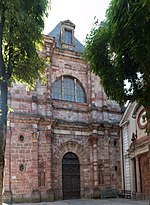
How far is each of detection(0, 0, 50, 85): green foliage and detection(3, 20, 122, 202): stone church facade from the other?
335 inches

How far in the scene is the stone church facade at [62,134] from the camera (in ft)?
54.2

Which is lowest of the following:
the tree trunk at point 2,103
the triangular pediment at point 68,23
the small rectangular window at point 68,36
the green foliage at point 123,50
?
the tree trunk at point 2,103

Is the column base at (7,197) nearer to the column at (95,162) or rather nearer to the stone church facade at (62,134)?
A: the stone church facade at (62,134)

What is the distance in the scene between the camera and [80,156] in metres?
18.8

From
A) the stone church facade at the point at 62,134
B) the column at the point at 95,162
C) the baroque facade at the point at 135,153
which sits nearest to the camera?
the baroque facade at the point at 135,153

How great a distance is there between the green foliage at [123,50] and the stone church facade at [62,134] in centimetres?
826

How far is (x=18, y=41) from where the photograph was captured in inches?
313

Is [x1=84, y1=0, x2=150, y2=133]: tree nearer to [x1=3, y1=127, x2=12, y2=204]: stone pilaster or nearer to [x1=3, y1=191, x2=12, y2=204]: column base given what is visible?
[x1=3, y1=127, x2=12, y2=204]: stone pilaster

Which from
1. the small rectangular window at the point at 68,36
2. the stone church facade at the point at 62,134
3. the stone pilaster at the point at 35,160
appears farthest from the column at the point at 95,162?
the small rectangular window at the point at 68,36

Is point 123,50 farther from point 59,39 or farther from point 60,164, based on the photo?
point 59,39

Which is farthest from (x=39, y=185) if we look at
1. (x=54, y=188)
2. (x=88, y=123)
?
(x=88, y=123)

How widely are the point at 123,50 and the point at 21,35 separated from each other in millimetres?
2722

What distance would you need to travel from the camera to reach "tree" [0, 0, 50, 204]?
7473mm

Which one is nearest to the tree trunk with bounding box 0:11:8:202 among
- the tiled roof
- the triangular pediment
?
the tiled roof
